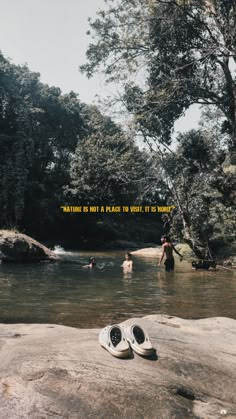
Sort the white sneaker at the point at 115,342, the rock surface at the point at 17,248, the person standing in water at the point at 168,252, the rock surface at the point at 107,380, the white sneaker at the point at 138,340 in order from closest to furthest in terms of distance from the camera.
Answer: the rock surface at the point at 107,380 < the white sneaker at the point at 115,342 < the white sneaker at the point at 138,340 < the person standing in water at the point at 168,252 < the rock surface at the point at 17,248

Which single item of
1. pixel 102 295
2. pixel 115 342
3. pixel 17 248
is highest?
pixel 17 248

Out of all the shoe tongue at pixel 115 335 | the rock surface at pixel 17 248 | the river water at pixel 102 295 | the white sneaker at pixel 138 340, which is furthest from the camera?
the rock surface at pixel 17 248

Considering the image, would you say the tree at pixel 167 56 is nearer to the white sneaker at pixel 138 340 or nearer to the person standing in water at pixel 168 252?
the person standing in water at pixel 168 252

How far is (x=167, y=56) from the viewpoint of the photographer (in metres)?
21.6

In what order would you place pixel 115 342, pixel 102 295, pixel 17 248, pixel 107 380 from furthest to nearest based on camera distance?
pixel 17 248
pixel 102 295
pixel 115 342
pixel 107 380

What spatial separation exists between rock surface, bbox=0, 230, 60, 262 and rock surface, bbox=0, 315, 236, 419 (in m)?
15.1

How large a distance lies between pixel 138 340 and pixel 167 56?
19805mm

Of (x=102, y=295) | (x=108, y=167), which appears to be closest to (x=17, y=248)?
(x=108, y=167)

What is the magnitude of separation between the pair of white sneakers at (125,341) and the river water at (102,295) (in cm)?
316

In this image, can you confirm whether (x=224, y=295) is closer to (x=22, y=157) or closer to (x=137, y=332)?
(x=137, y=332)

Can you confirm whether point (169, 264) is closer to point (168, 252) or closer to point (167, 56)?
point (168, 252)

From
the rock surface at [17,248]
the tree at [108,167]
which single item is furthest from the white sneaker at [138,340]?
the tree at [108,167]

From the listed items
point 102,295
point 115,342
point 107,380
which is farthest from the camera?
point 102,295

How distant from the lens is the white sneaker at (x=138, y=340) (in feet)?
13.8
